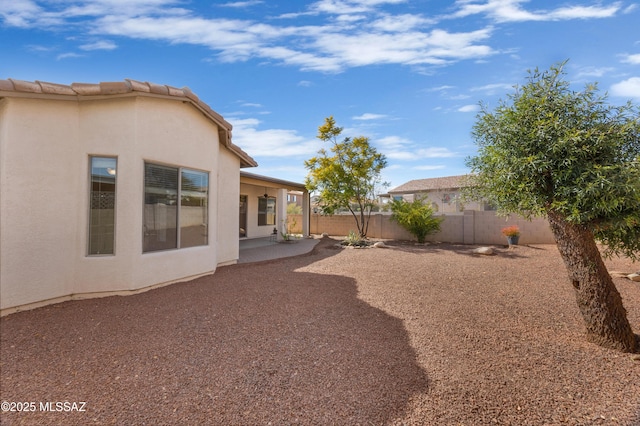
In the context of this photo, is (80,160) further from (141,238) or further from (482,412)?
(482,412)

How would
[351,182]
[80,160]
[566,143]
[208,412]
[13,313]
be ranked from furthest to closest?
[351,182] → [80,160] → [13,313] → [566,143] → [208,412]

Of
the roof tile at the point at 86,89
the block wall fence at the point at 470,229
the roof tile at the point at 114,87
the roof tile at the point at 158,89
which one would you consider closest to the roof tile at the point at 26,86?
the roof tile at the point at 86,89

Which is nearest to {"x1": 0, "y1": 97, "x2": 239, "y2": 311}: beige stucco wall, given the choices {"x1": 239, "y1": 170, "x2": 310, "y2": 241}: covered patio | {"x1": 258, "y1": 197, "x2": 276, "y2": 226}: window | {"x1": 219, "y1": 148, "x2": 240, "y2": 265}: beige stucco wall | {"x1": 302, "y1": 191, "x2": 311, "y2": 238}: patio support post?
{"x1": 219, "y1": 148, "x2": 240, "y2": 265}: beige stucco wall

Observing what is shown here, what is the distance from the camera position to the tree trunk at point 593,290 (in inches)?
161

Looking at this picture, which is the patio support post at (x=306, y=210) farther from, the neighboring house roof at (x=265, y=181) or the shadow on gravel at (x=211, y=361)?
the shadow on gravel at (x=211, y=361)

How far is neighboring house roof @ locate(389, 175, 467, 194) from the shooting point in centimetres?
2911

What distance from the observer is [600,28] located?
5906mm

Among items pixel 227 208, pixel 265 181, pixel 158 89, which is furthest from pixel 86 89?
pixel 265 181

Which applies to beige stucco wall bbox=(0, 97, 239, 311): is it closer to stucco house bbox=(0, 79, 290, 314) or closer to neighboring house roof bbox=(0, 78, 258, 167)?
stucco house bbox=(0, 79, 290, 314)

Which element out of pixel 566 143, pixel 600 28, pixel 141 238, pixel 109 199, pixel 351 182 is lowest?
pixel 141 238

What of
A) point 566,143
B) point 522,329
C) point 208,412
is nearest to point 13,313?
point 208,412

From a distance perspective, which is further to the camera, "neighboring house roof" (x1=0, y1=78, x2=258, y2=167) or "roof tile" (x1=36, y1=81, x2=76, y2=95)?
"roof tile" (x1=36, y1=81, x2=76, y2=95)

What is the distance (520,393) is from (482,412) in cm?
59

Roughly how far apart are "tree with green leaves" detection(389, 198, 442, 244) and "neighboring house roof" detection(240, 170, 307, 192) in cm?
565
